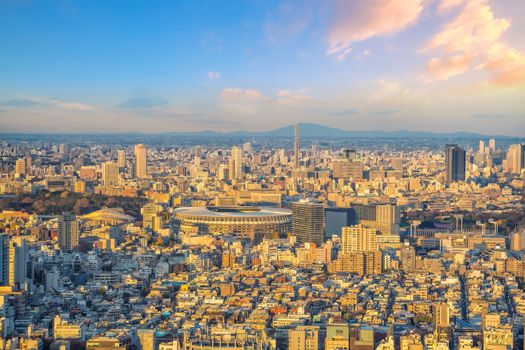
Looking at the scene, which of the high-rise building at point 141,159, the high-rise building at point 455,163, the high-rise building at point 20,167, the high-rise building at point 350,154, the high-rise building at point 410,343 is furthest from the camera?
the high-rise building at point 350,154

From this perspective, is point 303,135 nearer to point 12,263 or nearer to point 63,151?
point 63,151

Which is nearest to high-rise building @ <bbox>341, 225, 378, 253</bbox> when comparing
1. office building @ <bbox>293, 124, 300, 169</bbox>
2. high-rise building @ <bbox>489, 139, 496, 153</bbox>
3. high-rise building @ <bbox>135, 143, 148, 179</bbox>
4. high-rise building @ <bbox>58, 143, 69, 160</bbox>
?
high-rise building @ <bbox>489, 139, 496, 153</bbox>

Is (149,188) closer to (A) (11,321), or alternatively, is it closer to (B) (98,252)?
(B) (98,252)

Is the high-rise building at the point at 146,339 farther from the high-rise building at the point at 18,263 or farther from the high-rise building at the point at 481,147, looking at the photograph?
the high-rise building at the point at 481,147

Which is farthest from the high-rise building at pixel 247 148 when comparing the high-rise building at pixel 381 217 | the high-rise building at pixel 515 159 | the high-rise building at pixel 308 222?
the high-rise building at pixel 308 222

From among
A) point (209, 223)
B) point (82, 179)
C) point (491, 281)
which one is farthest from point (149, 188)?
point (491, 281)

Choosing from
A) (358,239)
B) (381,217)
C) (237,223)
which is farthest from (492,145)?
(358,239)

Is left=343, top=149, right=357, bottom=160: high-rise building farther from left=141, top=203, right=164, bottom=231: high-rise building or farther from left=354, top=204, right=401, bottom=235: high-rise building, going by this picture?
left=141, top=203, right=164, bottom=231: high-rise building
